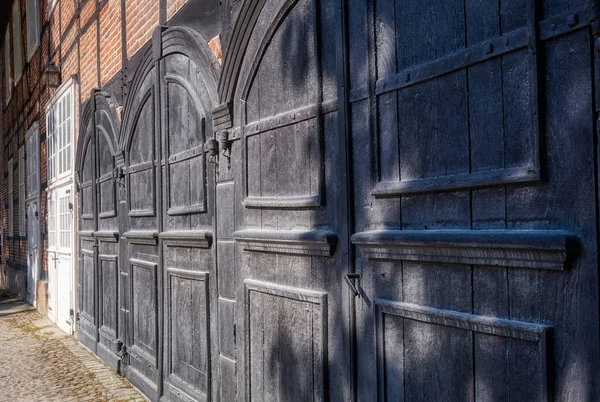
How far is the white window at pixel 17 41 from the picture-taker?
51.3ft

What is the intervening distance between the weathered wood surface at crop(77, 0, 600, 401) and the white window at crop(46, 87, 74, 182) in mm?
5209

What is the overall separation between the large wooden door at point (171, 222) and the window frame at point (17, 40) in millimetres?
10942

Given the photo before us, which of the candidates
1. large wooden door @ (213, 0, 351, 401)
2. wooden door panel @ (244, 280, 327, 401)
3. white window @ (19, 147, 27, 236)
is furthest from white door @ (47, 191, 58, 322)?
wooden door panel @ (244, 280, 327, 401)

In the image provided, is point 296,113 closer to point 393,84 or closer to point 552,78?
point 393,84

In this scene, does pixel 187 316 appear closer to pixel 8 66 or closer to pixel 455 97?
pixel 455 97

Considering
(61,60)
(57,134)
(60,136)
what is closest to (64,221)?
(60,136)

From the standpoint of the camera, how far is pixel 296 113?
10.6 ft

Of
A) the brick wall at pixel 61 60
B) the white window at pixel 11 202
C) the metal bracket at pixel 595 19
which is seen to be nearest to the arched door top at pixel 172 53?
the brick wall at pixel 61 60

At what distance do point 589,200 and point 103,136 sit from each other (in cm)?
668

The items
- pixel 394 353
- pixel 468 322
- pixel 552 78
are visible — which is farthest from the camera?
pixel 394 353

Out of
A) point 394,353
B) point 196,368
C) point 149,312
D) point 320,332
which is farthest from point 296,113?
point 149,312

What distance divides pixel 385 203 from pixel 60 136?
8978mm

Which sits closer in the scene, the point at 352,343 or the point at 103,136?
the point at 352,343

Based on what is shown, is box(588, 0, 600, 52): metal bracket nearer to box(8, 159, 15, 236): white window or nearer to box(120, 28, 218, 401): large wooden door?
box(120, 28, 218, 401): large wooden door
